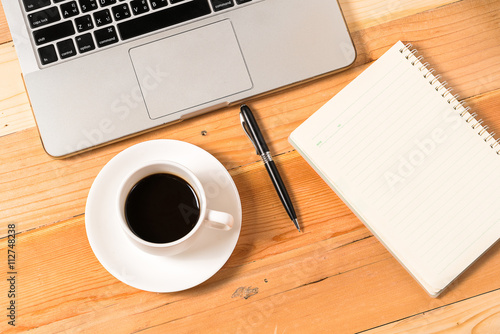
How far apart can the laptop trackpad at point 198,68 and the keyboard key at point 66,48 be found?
0.31 ft

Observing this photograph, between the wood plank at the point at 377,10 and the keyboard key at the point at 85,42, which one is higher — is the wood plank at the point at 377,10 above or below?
above

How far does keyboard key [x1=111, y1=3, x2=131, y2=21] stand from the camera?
598 mm

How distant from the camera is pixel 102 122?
61cm

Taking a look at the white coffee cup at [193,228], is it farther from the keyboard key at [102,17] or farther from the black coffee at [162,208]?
the keyboard key at [102,17]

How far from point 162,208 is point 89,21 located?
281 millimetres

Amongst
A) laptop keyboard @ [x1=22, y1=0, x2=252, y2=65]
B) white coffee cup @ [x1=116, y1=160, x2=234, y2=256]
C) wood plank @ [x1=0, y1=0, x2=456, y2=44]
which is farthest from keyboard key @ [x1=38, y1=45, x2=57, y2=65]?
wood plank @ [x1=0, y1=0, x2=456, y2=44]

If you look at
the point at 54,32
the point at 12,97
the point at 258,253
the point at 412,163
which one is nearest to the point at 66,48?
the point at 54,32

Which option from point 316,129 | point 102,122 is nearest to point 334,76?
point 316,129

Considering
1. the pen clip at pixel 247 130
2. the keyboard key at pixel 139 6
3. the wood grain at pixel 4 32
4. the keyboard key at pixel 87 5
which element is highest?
the keyboard key at pixel 139 6

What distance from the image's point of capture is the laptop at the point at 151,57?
0.60m

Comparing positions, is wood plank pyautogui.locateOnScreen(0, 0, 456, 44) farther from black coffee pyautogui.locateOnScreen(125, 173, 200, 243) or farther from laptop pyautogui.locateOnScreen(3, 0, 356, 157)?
black coffee pyautogui.locateOnScreen(125, 173, 200, 243)

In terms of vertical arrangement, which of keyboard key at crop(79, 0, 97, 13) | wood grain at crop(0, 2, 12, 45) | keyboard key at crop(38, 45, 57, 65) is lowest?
wood grain at crop(0, 2, 12, 45)

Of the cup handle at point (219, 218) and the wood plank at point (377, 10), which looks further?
the wood plank at point (377, 10)

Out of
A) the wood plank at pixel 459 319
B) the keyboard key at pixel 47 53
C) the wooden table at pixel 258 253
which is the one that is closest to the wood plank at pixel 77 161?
the wooden table at pixel 258 253
